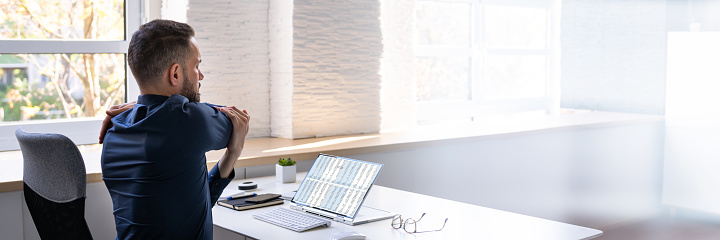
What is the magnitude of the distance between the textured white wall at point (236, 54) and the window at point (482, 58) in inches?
54.6

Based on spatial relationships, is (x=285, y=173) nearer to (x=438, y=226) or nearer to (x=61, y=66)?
(x=438, y=226)

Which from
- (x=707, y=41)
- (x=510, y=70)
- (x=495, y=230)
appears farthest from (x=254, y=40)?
(x=707, y=41)

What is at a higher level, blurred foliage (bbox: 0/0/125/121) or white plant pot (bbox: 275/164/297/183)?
blurred foliage (bbox: 0/0/125/121)

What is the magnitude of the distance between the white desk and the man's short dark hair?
2.34 ft

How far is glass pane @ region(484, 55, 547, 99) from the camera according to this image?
6082mm

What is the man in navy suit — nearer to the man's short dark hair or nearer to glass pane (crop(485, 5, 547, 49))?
the man's short dark hair

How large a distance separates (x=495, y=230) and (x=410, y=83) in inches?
110

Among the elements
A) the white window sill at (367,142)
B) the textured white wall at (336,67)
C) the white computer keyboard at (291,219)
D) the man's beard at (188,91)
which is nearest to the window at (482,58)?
the white window sill at (367,142)

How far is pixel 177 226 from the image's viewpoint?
199 centimetres

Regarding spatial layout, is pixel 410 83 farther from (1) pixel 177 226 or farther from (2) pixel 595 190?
(1) pixel 177 226

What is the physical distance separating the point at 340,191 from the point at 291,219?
207mm

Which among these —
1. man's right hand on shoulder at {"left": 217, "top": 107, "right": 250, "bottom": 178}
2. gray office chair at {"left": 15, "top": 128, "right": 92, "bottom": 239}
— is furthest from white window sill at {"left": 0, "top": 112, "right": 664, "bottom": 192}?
man's right hand on shoulder at {"left": 217, "top": 107, "right": 250, "bottom": 178}

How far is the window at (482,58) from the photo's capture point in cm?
559

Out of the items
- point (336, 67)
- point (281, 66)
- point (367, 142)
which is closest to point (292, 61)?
point (281, 66)
